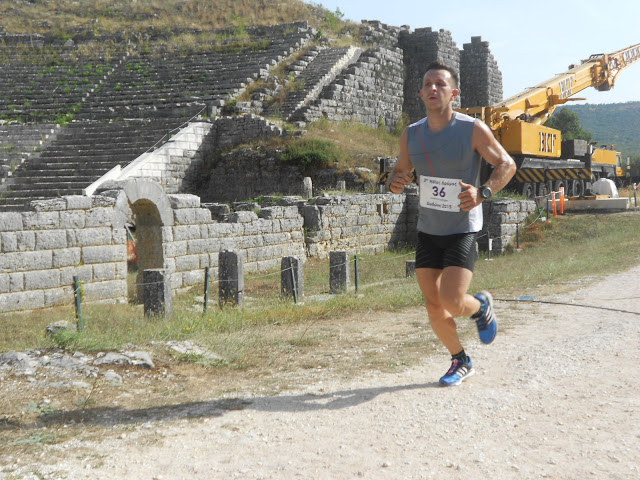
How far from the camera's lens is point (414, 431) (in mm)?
3965

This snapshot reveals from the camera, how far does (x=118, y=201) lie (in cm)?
1154

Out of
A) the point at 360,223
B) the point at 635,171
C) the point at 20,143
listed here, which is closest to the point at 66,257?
the point at 360,223

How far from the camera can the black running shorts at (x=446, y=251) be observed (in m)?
4.69

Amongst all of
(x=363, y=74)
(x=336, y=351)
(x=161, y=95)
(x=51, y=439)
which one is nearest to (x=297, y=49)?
(x=363, y=74)

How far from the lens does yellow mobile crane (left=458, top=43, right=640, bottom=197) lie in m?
19.4

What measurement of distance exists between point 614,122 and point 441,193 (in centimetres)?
13659

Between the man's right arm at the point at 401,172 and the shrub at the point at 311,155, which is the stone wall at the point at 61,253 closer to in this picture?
the man's right arm at the point at 401,172

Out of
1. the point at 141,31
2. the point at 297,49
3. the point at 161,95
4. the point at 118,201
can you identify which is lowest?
the point at 118,201

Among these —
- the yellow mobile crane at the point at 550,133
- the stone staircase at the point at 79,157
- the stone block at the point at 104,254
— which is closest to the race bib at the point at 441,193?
the stone block at the point at 104,254

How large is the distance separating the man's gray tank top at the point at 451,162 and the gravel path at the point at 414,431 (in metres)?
1.14

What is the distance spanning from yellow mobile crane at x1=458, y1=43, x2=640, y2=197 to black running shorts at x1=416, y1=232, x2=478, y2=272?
1407 centimetres

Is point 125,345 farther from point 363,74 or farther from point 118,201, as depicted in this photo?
point 363,74

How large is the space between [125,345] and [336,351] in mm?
1868

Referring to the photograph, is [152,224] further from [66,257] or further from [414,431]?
[414,431]
